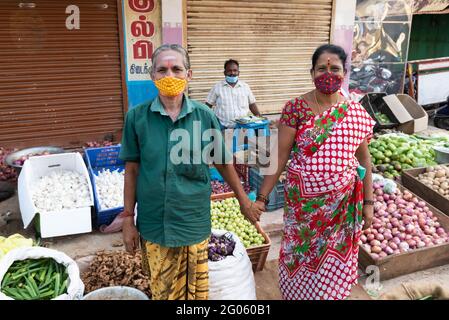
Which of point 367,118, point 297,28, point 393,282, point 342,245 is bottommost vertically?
point 393,282

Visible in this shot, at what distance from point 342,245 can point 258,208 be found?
64 cm

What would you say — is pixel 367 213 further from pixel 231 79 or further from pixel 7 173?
pixel 7 173

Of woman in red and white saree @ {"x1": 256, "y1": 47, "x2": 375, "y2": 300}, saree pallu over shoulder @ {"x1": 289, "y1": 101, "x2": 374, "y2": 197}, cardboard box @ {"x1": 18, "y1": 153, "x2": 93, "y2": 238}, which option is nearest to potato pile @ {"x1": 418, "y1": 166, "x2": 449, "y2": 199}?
woman in red and white saree @ {"x1": 256, "y1": 47, "x2": 375, "y2": 300}

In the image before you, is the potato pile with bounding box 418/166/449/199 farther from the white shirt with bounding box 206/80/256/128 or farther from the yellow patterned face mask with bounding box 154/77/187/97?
the yellow patterned face mask with bounding box 154/77/187/97

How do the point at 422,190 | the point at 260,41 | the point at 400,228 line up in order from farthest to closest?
1. the point at 260,41
2. the point at 422,190
3. the point at 400,228

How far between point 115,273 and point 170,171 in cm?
168

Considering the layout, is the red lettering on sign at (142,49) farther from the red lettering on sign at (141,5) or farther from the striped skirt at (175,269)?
the striped skirt at (175,269)

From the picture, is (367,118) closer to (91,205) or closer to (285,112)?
(285,112)

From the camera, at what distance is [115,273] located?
3416mm

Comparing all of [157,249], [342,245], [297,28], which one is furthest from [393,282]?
[297,28]

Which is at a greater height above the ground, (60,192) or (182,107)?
(182,107)

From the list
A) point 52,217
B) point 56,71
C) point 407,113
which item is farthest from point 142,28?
point 407,113

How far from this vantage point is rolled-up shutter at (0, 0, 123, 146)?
607 centimetres

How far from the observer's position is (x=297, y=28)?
819cm
